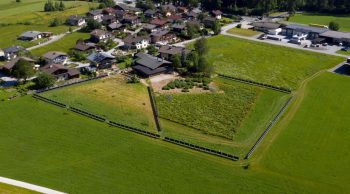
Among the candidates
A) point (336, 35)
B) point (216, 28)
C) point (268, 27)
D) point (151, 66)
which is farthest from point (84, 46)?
point (336, 35)

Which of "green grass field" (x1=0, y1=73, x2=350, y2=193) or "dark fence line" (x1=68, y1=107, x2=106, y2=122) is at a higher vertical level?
"dark fence line" (x1=68, y1=107, x2=106, y2=122)

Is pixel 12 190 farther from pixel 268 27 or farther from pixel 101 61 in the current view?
pixel 268 27

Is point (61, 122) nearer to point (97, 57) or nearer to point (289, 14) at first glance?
point (97, 57)

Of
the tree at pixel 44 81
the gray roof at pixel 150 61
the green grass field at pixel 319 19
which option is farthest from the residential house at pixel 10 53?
the green grass field at pixel 319 19

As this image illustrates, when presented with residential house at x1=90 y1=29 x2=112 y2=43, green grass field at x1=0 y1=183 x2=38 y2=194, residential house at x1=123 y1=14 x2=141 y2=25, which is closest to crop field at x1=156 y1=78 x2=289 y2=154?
green grass field at x1=0 y1=183 x2=38 y2=194

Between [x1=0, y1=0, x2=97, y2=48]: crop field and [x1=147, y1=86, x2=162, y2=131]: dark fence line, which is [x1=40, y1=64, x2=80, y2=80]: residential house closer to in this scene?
[x1=147, y1=86, x2=162, y2=131]: dark fence line
